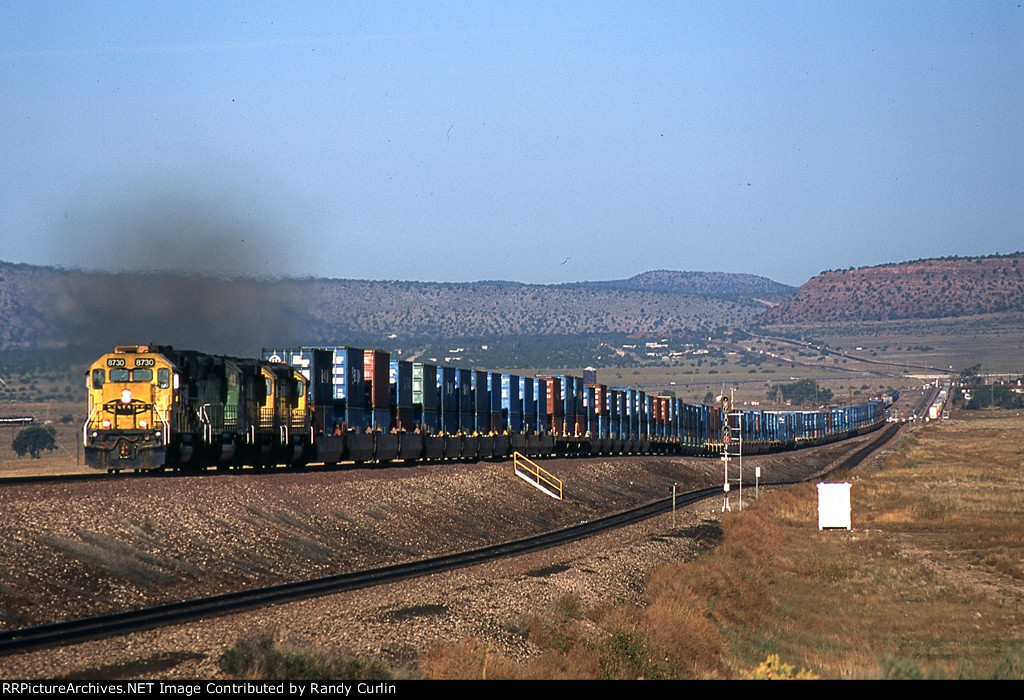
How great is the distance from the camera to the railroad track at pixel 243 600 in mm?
18484

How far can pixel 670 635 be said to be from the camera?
73.9 ft

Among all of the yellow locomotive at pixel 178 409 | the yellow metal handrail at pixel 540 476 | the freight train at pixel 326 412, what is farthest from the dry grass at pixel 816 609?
the yellow locomotive at pixel 178 409

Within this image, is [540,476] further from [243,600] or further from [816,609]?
[243,600]

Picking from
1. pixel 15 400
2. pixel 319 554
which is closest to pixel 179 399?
pixel 319 554

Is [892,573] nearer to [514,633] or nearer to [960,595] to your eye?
[960,595]

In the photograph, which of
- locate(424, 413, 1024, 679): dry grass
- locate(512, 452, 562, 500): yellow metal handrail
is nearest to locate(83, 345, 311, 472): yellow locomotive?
locate(424, 413, 1024, 679): dry grass

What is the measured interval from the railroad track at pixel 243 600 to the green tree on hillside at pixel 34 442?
2317 inches

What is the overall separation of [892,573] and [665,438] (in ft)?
171

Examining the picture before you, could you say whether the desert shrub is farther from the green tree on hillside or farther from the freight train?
the green tree on hillside

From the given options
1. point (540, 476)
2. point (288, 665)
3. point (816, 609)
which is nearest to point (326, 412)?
point (540, 476)

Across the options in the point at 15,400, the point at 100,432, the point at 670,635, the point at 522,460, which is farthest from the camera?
the point at 15,400

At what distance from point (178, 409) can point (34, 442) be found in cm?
5922

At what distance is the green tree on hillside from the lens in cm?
8644

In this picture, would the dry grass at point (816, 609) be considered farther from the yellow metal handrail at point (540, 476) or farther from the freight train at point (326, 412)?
the freight train at point (326, 412)
